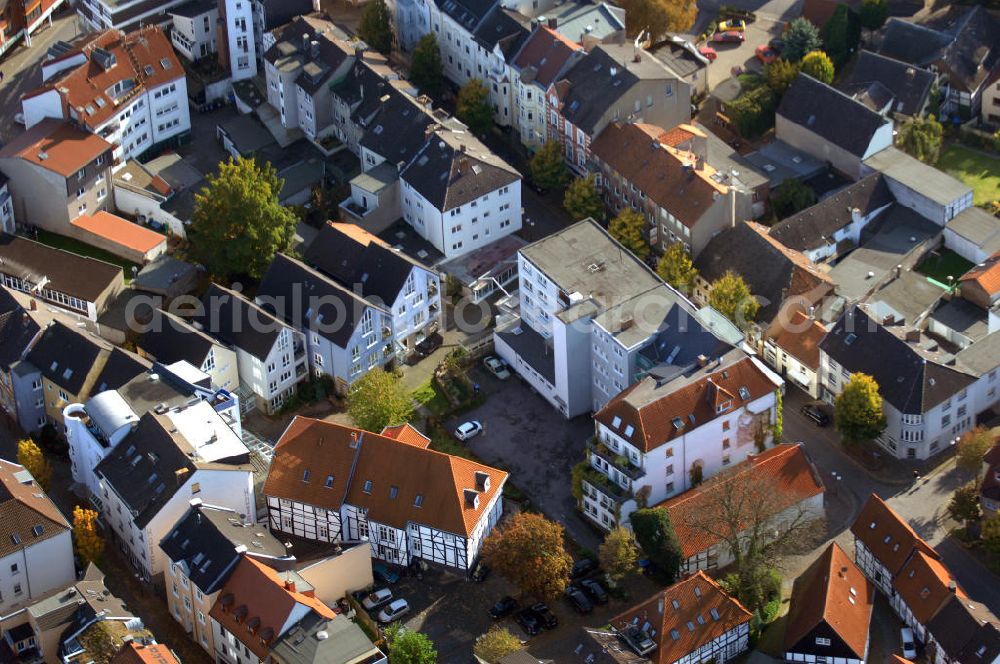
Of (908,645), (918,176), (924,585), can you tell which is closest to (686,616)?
(908,645)

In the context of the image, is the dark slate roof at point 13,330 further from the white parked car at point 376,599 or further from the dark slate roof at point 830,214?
the dark slate roof at point 830,214

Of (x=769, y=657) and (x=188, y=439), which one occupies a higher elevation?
(x=188, y=439)

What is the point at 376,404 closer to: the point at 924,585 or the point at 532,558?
the point at 532,558

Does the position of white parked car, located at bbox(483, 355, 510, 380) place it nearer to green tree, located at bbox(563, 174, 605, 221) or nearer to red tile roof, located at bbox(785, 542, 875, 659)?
green tree, located at bbox(563, 174, 605, 221)

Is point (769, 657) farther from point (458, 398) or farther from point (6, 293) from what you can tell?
point (6, 293)

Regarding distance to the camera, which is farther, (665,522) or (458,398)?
(458,398)

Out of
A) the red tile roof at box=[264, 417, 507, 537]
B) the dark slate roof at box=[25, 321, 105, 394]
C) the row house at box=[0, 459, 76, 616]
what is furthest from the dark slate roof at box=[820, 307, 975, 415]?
the row house at box=[0, 459, 76, 616]

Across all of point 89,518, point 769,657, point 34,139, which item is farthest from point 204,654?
point 34,139
